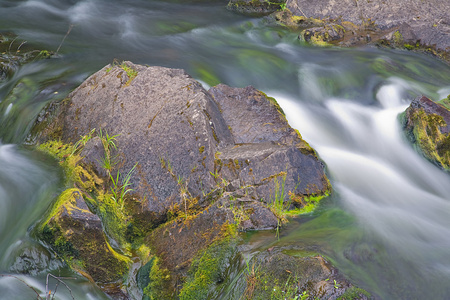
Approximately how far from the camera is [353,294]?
9.46 ft

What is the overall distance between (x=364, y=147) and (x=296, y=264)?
366 cm

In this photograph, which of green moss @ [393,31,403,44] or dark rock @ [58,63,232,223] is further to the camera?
green moss @ [393,31,403,44]

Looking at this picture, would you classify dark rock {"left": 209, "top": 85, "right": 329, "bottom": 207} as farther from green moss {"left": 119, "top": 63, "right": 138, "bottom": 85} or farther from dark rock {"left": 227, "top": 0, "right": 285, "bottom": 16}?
dark rock {"left": 227, "top": 0, "right": 285, "bottom": 16}

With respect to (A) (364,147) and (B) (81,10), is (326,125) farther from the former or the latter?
(B) (81,10)

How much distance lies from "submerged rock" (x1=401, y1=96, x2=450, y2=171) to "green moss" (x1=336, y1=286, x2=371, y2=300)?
3.41m

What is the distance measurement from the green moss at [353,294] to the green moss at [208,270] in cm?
108

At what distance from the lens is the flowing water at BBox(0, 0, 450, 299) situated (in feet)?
12.0

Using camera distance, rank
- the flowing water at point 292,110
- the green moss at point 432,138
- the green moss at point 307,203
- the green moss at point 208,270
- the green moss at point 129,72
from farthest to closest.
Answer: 1. the green moss at point 432,138
2. the green moss at point 129,72
3. the green moss at point 307,203
4. the flowing water at point 292,110
5. the green moss at point 208,270

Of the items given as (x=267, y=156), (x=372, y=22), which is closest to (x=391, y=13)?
(x=372, y=22)

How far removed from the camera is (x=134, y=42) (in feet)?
29.2

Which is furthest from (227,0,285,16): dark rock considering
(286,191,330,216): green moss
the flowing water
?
(286,191,330,216): green moss

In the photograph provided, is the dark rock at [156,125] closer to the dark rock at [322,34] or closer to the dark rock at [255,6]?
the dark rock at [322,34]

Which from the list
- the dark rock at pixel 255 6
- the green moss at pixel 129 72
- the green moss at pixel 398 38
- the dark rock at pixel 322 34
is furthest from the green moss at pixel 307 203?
the dark rock at pixel 255 6

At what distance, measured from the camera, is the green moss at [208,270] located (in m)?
3.56
